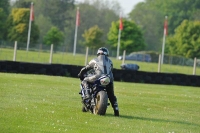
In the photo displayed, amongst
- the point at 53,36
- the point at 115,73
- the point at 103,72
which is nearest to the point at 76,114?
the point at 103,72

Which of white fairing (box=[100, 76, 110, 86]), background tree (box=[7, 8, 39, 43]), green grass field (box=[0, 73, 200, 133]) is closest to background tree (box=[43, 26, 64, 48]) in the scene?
background tree (box=[7, 8, 39, 43])

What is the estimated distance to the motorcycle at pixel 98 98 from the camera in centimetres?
1471

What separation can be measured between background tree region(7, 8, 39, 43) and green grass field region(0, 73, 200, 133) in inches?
2507

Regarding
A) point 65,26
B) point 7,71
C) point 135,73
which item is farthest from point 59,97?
point 65,26

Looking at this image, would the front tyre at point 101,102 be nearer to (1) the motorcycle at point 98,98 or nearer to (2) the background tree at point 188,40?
(1) the motorcycle at point 98,98

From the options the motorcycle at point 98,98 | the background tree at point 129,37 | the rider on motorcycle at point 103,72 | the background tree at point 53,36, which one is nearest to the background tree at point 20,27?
the background tree at point 53,36

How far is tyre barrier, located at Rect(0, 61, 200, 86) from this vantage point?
31.6 metres

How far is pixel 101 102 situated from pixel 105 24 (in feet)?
373

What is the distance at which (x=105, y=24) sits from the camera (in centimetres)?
12794

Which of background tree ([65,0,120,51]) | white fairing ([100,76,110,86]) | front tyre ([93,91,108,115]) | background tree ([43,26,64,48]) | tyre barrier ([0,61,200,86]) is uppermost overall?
background tree ([65,0,120,51])

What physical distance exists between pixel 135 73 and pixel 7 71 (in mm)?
7640

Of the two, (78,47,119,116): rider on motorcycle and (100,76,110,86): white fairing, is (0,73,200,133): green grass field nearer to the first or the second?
(78,47,119,116): rider on motorcycle

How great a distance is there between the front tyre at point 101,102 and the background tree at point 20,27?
7099cm

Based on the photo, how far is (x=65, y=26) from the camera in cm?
12838
